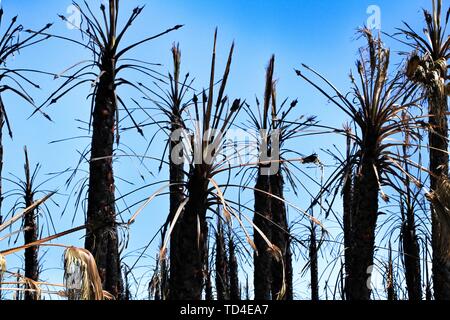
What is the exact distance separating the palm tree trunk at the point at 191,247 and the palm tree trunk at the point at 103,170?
1.58 metres

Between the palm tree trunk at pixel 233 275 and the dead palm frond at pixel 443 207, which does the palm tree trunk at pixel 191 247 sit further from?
the palm tree trunk at pixel 233 275

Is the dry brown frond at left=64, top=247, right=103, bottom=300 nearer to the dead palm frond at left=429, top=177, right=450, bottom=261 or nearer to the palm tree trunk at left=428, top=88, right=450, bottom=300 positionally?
the dead palm frond at left=429, top=177, right=450, bottom=261

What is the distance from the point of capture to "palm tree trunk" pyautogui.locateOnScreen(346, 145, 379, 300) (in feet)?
34.6

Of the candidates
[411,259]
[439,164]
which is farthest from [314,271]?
[439,164]

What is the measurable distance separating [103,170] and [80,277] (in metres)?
2.73

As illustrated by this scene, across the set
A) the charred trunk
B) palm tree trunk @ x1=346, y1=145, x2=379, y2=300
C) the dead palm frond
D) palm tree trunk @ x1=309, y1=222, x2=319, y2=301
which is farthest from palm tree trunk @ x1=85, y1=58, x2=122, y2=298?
palm tree trunk @ x1=309, y1=222, x2=319, y2=301

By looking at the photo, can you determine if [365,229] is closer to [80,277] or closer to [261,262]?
[261,262]

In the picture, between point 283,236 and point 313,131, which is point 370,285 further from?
point 283,236

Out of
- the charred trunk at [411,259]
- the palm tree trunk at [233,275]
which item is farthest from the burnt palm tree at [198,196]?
the palm tree trunk at [233,275]

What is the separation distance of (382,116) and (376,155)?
1.97 ft

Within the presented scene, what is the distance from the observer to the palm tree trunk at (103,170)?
9867 mm

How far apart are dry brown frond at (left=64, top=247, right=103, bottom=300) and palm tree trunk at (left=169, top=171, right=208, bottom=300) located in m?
1.06

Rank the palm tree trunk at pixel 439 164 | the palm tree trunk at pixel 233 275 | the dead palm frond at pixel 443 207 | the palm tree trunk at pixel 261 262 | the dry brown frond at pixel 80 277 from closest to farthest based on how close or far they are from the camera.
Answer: the dry brown frond at pixel 80 277, the dead palm frond at pixel 443 207, the palm tree trunk at pixel 439 164, the palm tree trunk at pixel 261 262, the palm tree trunk at pixel 233 275
